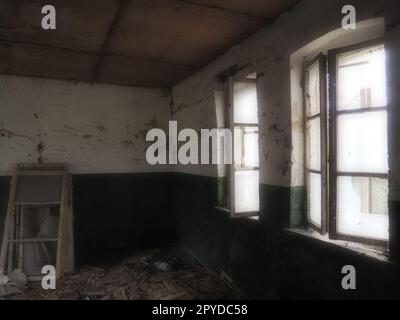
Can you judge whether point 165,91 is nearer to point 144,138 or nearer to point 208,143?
point 144,138

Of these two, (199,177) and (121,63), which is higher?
(121,63)

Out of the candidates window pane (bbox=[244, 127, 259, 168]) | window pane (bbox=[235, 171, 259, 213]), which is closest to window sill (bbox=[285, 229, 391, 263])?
window pane (bbox=[235, 171, 259, 213])

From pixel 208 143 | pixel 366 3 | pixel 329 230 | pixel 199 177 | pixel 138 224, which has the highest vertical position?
pixel 366 3

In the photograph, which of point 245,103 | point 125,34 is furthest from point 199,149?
point 125,34

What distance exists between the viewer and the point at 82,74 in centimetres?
438

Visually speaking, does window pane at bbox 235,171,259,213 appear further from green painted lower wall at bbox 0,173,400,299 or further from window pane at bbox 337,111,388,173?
window pane at bbox 337,111,388,173

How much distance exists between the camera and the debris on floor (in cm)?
350

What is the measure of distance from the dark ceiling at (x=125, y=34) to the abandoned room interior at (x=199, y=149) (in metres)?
0.02

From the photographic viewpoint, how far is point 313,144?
2.59 meters

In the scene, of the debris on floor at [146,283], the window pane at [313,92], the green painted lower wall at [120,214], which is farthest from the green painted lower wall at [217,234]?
the window pane at [313,92]

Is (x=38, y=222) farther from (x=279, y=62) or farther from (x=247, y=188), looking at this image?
(x=279, y=62)

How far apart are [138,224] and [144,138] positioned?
1415 millimetres

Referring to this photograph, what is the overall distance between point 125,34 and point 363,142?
2.33 m

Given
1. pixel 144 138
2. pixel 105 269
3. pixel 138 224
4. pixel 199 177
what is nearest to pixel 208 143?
pixel 199 177
